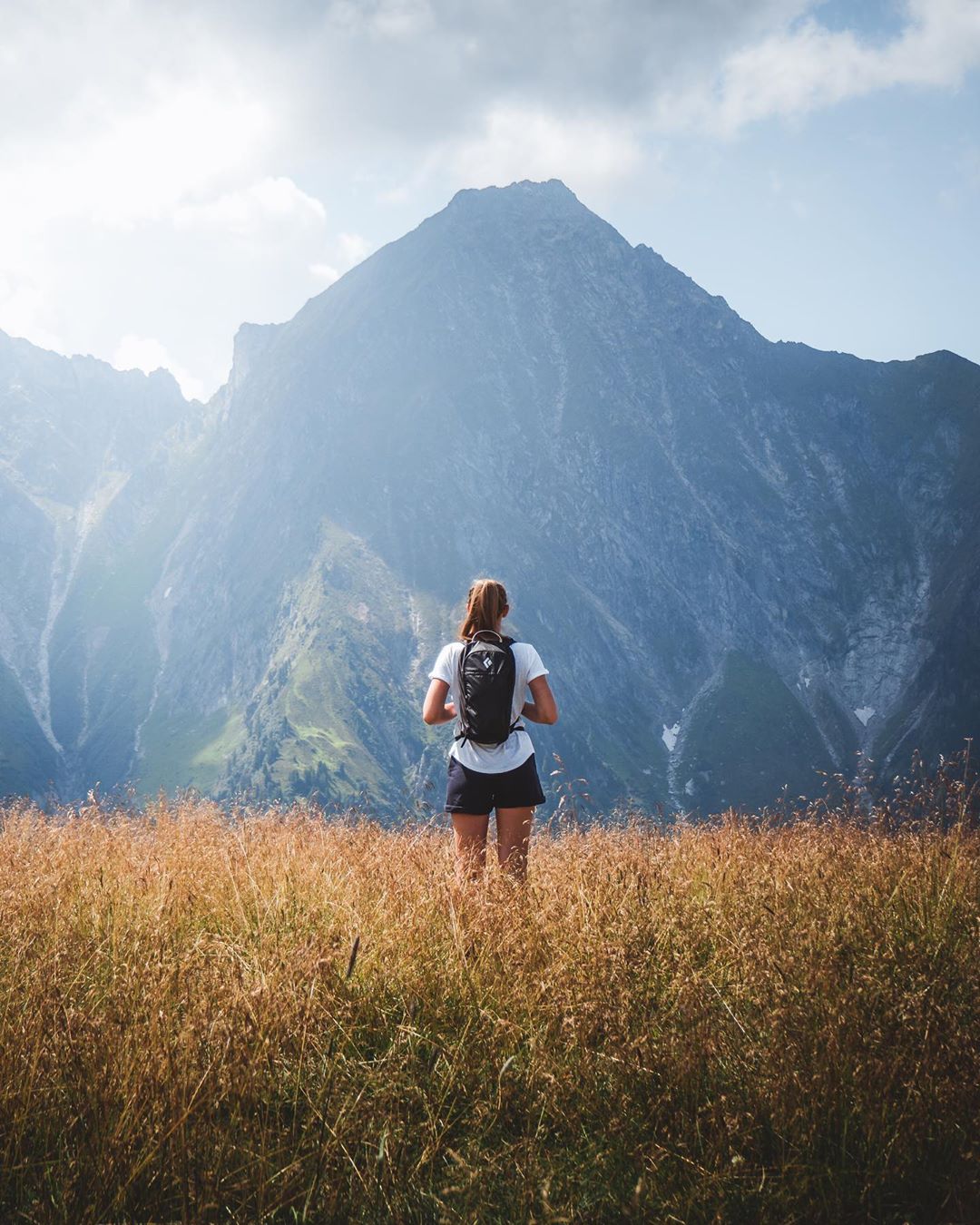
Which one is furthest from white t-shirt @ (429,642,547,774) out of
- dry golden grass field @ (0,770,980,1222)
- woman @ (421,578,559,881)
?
dry golden grass field @ (0,770,980,1222)

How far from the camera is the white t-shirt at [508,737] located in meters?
5.68

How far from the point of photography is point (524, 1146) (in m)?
2.66

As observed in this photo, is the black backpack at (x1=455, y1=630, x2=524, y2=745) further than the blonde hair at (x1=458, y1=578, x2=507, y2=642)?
No

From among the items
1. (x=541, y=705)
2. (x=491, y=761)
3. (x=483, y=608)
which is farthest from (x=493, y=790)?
(x=483, y=608)

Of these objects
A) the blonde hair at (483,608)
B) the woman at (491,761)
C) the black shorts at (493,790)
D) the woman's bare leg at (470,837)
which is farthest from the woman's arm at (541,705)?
the woman's bare leg at (470,837)

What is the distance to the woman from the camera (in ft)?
18.5

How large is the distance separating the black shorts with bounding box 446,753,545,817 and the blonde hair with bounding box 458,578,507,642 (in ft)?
3.39

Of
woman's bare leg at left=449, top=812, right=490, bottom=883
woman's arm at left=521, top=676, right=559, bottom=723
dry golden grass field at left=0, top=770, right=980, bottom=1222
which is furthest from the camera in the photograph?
woman's arm at left=521, top=676, right=559, bottom=723

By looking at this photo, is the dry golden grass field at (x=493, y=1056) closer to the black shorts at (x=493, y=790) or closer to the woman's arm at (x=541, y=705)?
→ the black shorts at (x=493, y=790)

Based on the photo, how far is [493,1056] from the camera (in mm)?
3084

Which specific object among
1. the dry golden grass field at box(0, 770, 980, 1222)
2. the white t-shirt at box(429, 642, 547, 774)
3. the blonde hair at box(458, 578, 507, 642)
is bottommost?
the dry golden grass field at box(0, 770, 980, 1222)

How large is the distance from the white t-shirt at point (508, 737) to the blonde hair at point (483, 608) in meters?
0.17

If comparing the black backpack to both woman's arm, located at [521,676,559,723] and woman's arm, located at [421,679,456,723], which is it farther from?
woman's arm, located at [521,676,559,723]

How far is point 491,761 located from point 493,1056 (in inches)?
106
